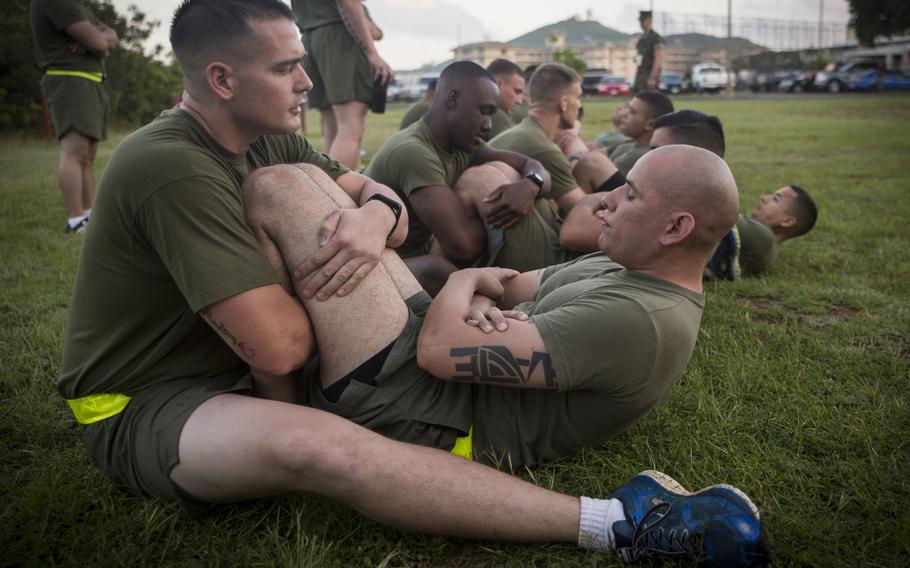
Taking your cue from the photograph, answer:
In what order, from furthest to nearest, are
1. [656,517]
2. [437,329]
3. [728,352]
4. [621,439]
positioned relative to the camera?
[728,352]
[621,439]
[437,329]
[656,517]

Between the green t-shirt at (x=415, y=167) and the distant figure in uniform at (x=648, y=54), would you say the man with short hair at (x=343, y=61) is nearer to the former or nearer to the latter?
the green t-shirt at (x=415, y=167)

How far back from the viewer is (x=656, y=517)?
203 cm

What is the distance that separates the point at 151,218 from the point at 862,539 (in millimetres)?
2455

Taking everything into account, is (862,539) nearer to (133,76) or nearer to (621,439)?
(621,439)

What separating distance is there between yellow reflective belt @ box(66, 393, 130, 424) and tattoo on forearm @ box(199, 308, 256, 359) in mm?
491

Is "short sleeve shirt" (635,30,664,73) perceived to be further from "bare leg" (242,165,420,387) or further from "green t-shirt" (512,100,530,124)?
"bare leg" (242,165,420,387)

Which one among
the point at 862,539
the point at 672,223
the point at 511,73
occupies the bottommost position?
the point at 862,539

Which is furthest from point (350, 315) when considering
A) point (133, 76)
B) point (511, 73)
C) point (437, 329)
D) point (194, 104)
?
point (133, 76)

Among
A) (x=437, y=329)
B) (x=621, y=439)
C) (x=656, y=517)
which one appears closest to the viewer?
(x=656, y=517)

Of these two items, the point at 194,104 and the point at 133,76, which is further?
the point at 133,76

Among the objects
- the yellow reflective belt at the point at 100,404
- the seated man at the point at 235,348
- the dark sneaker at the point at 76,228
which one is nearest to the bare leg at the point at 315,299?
the seated man at the point at 235,348

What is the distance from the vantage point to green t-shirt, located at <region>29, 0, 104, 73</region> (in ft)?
20.3

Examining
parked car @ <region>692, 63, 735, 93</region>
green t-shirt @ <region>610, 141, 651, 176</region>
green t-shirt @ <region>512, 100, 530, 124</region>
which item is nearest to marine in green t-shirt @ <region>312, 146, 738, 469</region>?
green t-shirt @ <region>610, 141, 651, 176</region>

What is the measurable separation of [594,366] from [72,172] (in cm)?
614
